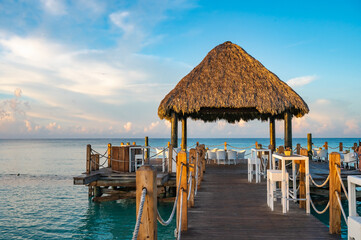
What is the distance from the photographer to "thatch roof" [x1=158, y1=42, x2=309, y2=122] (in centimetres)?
1187

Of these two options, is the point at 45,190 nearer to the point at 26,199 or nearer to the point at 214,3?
the point at 26,199

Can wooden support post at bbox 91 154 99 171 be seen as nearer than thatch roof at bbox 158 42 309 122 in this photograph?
Yes

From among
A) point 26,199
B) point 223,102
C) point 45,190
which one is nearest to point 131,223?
point 223,102

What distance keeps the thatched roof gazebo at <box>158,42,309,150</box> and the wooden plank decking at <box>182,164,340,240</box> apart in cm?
471

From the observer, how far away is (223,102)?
38.9ft

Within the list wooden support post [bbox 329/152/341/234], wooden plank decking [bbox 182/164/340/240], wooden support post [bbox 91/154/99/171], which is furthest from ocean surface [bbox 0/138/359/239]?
wooden support post [bbox 329/152/341/234]

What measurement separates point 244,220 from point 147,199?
347 centimetres

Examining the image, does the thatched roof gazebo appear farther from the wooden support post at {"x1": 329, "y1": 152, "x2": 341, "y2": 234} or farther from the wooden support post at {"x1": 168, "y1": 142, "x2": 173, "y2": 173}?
the wooden support post at {"x1": 329, "y1": 152, "x2": 341, "y2": 234}

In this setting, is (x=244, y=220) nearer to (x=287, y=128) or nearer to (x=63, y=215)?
(x=63, y=215)

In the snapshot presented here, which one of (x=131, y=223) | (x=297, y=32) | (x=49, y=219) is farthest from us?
(x=297, y=32)

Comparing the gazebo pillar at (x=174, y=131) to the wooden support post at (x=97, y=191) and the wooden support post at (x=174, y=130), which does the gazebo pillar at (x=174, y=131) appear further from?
the wooden support post at (x=97, y=191)

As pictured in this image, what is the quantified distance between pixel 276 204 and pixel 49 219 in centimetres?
732

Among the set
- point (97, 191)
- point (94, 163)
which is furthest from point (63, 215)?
point (94, 163)

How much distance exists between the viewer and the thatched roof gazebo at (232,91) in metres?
11.9
